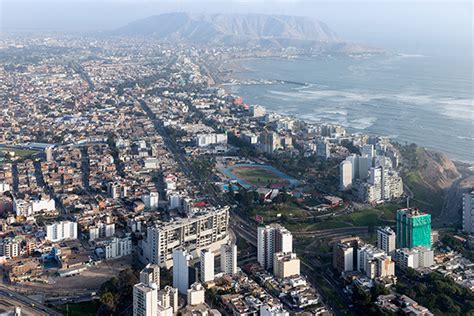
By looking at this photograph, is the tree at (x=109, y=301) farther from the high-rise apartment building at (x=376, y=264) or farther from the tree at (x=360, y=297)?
the high-rise apartment building at (x=376, y=264)

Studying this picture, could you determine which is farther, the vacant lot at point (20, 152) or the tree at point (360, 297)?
the vacant lot at point (20, 152)

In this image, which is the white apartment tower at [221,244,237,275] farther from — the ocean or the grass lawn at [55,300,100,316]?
the ocean

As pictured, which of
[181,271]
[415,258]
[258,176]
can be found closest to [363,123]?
[258,176]

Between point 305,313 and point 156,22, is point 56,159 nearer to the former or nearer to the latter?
point 305,313

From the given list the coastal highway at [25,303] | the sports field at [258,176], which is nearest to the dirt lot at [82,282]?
the coastal highway at [25,303]

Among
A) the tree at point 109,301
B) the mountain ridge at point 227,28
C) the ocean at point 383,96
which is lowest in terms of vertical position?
the tree at point 109,301

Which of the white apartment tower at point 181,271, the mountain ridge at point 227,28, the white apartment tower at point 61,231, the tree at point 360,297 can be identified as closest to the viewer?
the tree at point 360,297
